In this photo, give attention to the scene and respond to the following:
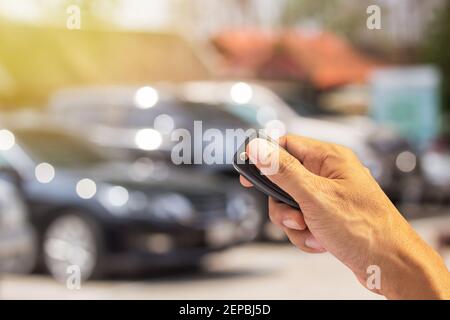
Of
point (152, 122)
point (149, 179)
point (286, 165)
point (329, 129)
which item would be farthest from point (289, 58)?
point (286, 165)

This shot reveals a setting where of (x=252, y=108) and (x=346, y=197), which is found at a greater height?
(x=252, y=108)

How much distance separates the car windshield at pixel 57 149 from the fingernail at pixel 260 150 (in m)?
6.33

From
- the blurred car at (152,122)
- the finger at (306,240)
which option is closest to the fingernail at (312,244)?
the finger at (306,240)

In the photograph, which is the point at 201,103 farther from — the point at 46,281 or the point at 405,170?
the point at 46,281

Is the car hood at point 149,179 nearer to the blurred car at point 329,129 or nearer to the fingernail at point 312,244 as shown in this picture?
the blurred car at point 329,129

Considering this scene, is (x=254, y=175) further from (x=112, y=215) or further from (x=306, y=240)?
(x=112, y=215)

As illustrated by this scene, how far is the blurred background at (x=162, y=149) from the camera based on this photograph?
688 centimetres

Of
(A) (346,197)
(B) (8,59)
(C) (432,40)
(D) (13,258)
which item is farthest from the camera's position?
(C) (432,40)

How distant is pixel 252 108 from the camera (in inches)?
421

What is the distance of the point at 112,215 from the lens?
6930mm

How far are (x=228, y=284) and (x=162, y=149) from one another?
284cm

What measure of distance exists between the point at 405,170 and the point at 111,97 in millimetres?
3431
